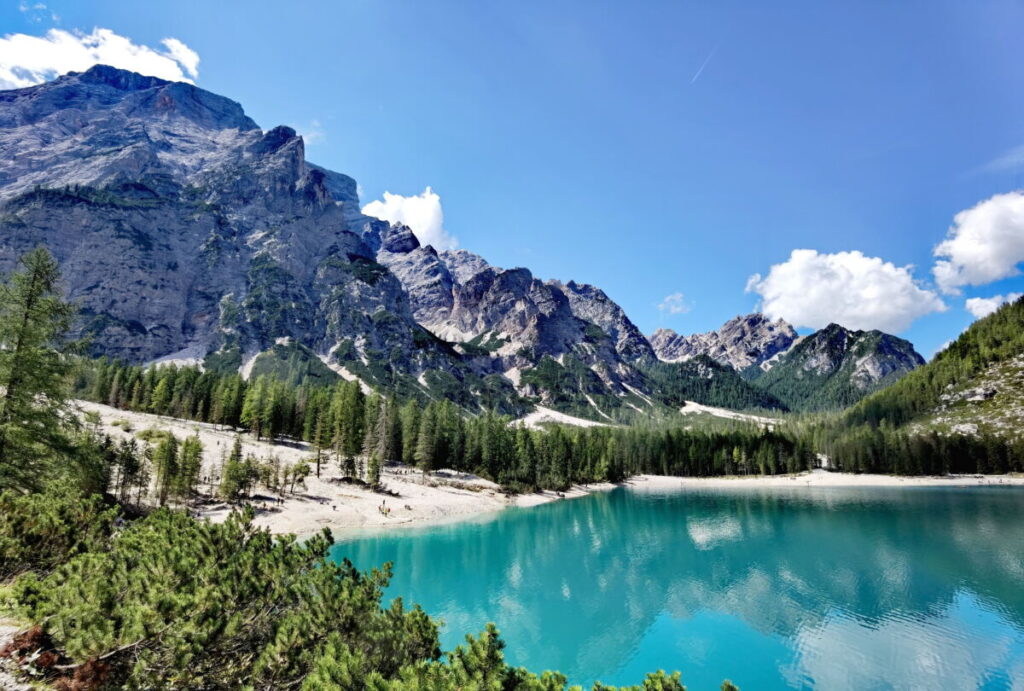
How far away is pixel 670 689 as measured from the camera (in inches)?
469

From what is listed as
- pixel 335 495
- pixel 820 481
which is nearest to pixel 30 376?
pixel 335 495

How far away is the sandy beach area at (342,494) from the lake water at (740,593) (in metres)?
8.66

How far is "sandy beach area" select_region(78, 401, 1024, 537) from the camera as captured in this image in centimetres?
7231

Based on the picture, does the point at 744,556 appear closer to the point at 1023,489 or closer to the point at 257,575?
the point at 257,575

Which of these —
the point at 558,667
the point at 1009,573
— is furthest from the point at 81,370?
the point at 1009,573

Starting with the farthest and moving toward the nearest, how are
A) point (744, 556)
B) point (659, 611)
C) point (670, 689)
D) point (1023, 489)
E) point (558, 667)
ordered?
point (1023, 489) < point (744, 556) < point (659, 611) < point (558, 667) < point (670, 689)

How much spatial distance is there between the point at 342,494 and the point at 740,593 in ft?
219

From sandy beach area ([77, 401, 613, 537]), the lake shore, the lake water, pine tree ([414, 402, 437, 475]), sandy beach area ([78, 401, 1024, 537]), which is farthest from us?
the lake shore

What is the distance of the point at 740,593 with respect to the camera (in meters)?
49.1

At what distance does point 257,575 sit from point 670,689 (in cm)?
1522

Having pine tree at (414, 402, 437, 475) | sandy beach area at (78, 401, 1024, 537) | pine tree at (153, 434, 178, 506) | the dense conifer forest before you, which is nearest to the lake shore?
sandy beach area at (78, 401, 1024, 537)

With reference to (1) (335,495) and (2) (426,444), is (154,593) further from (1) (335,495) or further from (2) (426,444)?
(2) (426,444)

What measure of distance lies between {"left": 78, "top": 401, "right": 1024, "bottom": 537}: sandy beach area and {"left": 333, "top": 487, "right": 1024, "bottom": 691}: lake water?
28.4 ft

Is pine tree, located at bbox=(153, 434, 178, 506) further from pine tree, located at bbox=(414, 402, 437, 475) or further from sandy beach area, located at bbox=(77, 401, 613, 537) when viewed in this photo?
pine tree, located at bbox=(414, 402, 437, 475)
